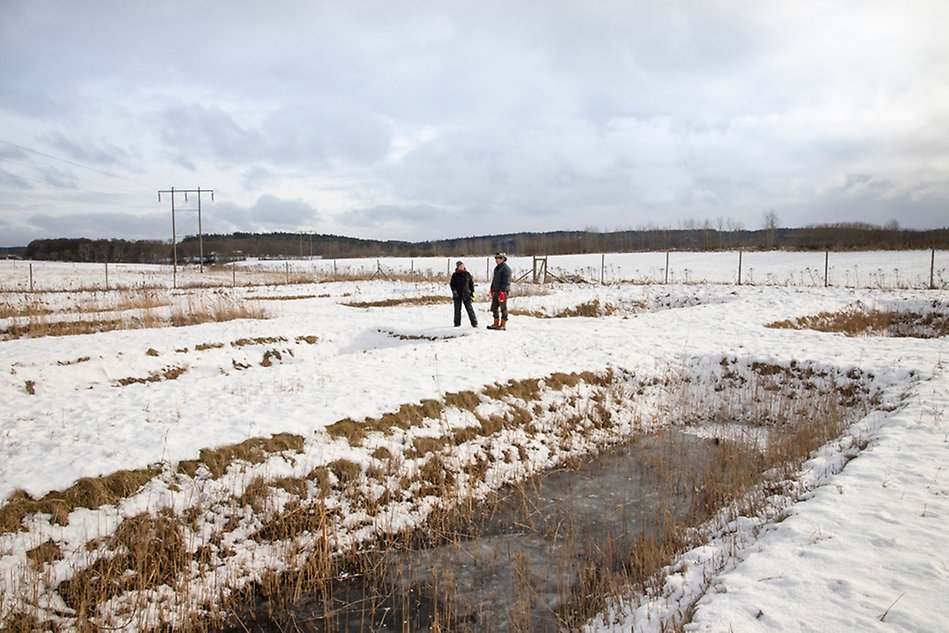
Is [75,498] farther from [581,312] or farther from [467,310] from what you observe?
[581,312]

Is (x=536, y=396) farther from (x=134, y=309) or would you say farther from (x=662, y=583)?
(x=134, y=309)

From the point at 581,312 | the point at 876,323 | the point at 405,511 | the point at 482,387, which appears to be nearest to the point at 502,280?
the point at 482,387

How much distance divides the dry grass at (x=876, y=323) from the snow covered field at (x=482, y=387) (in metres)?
0.75

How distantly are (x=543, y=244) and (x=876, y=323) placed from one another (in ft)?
285

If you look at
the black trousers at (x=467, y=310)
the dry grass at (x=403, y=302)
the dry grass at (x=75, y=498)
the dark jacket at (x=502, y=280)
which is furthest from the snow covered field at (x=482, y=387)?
the dry grass at (x=403, y=302)

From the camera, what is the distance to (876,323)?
19.6 m

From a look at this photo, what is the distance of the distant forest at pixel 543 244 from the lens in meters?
59.6

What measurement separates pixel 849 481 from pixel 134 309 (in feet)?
70.8

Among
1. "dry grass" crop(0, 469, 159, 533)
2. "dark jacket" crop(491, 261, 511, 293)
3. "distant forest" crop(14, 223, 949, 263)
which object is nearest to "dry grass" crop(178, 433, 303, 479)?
"dry grass" crop(0, 469, 159, 533)

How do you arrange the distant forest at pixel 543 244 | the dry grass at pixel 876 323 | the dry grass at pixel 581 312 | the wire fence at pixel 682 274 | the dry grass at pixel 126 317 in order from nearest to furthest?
the dry grass at pixel 126 317 → the dry grass at pixel 876 323 → the dry grass at pixel 581 312 → the wire fence at pixel 682 274 → the distant forest at pixel 543 244

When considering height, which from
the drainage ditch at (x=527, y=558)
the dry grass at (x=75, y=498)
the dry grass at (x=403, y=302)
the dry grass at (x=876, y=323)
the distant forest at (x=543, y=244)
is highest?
the distant forest at (x=543, y=244)

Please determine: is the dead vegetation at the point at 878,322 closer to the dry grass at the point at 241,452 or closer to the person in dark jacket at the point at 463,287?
the person in dark jacket at the point at 463,287

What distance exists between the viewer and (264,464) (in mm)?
6562

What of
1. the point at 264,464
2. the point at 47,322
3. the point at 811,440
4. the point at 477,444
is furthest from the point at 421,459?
the point at 47,322
